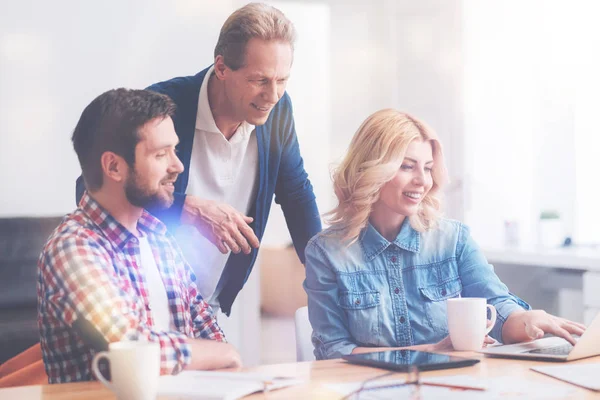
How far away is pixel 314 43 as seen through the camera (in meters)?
3.08

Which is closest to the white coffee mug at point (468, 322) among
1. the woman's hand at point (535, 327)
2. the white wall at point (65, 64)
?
the woman's hand at point (535, 327)

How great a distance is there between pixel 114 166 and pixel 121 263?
0.57 ft

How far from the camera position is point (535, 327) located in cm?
138

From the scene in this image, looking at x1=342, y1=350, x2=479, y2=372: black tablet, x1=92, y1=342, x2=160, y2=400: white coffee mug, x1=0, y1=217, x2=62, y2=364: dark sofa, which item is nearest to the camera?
x1=92, y1=342, x2=160, y2=400: white coffee mug

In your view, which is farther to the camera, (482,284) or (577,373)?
(482,284)

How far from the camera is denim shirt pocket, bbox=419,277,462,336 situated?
1577 mm

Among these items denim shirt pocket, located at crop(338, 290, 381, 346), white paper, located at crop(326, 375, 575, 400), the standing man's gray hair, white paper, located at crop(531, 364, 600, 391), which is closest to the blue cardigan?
the standing man's gray hair

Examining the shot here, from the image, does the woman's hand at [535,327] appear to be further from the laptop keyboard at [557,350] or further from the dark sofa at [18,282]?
the dark sofa at [18,282]

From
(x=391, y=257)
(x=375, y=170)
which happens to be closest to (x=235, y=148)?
(x=375, y=170)

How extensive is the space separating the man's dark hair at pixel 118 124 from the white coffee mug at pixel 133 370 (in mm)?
499

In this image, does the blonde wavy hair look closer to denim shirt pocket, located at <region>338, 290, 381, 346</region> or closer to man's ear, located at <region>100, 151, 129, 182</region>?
denim shirt pocket, located at <region>338, 290, 381, 346</region>

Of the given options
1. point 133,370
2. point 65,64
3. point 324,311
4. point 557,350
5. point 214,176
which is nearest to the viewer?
point 133,370

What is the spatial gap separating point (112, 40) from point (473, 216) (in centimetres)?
180

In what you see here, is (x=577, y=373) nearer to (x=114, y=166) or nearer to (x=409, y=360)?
(x=409, y=360)
